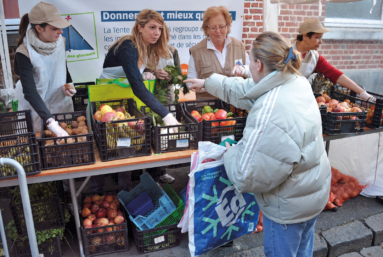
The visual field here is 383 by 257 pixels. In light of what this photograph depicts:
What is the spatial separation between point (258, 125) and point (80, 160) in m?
1.35

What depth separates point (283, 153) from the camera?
5.70 feet

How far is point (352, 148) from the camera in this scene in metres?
3.96

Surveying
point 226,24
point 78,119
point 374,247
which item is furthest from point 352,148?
point 78,119

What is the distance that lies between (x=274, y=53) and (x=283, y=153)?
22.5 inches

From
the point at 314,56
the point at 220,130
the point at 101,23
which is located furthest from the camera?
the point at 101,23

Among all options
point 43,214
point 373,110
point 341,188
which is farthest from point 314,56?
point 43,214

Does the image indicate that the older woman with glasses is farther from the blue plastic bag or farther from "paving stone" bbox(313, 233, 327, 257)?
"paving stone" bbox(313, 233, 327, 257)

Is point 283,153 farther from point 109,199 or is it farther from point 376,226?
point 376,226

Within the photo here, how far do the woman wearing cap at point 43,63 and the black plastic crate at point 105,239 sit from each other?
3.08 feet

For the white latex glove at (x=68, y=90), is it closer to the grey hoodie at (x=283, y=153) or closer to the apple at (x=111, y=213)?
the apple at (x=111, y=213)

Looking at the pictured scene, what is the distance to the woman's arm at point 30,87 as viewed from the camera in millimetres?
2428

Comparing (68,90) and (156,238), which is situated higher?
(68,90)

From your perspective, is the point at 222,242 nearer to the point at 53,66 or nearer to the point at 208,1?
the point at 53,66

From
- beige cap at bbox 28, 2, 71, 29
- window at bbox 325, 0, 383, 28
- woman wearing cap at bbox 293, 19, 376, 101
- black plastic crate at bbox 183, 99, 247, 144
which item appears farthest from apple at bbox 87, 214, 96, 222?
window at bbox 325, 0, 383, 28
